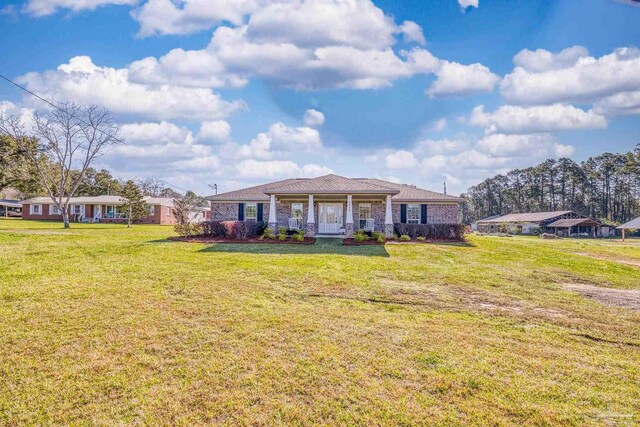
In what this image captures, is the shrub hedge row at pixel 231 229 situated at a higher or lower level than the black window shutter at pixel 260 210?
lower

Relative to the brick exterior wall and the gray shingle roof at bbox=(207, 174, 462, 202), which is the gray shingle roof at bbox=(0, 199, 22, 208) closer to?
the gray shingle roof at bbox=(207, 174, 462, 202)

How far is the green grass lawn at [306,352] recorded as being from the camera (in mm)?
2906

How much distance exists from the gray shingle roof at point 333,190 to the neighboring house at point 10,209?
4931 centimetres

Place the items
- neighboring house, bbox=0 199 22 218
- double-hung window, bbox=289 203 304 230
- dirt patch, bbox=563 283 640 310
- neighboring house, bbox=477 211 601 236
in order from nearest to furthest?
dirt patch, bbox=563 283 640 310, double-hung window, bbox=289 203 304 230, neighboring house, bbox=477 211 601 236, neighboring house, bbox=0 199 22 218

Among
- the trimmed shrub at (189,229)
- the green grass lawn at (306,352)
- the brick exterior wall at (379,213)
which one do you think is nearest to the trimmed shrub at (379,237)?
the brick exterior wall at (379,213)

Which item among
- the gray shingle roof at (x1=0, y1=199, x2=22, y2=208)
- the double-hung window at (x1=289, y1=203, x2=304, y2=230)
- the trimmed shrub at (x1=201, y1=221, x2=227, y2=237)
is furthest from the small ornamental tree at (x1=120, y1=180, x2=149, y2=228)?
the gray shingle roof at (x1=0, y1=199, x2=22, y2=208)

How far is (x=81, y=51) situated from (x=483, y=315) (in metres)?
19.9

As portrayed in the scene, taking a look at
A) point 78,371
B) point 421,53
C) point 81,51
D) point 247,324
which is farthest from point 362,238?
point 81,51

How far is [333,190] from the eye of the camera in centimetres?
1830

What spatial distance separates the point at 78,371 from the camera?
11.4ft

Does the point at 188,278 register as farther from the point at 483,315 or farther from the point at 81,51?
the point at 81,51

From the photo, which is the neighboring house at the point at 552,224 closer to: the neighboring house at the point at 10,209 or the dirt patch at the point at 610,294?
the dirt patch at the point at 610,294

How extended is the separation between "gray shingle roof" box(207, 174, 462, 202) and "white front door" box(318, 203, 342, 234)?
6.11ft

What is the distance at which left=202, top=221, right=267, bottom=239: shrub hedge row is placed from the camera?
18156 mm
